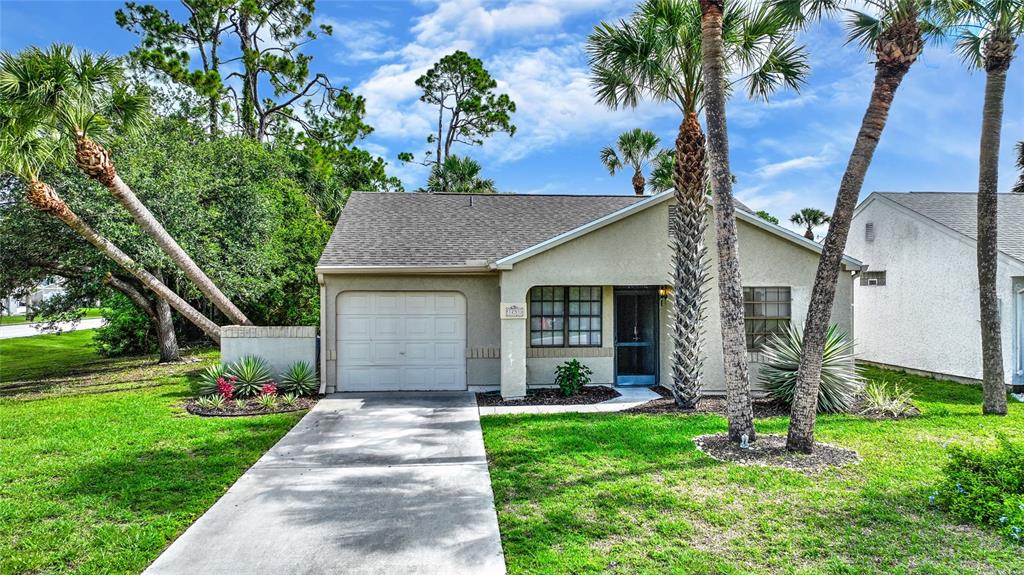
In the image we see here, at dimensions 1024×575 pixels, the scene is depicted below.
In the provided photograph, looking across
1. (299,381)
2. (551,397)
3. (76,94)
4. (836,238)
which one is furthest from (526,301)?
(76,94)

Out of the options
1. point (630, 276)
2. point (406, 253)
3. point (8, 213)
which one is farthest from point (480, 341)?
point (8, 213)

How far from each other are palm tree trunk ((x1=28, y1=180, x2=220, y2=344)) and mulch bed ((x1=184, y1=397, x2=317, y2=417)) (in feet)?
9.31

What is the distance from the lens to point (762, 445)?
7.40m

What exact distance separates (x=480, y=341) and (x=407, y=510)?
269 inches

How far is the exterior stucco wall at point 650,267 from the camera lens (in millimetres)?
10961

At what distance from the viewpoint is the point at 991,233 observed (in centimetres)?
950

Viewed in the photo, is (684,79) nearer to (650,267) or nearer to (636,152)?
(650,267)

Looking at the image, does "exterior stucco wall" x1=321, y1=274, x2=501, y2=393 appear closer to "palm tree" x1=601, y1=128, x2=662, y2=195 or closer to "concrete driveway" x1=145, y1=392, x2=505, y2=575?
"concrete driveway" x1=145, y1=392, x2=505, y2=575

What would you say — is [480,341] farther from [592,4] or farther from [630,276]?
[592,4]

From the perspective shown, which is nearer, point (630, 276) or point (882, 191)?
point (630, 276)

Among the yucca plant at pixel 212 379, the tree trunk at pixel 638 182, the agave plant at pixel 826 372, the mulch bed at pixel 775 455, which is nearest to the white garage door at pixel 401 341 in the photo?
the yucca plant at pixel 212 379

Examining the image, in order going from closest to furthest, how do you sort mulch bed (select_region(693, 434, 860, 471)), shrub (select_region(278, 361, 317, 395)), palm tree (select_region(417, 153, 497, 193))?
1. mulch bed (select_region(693, 434, 860, 471))
2. shrub (select_region(278, 361, 317, 395))
3. palm tree (select_region(417, 153, 497, 193))

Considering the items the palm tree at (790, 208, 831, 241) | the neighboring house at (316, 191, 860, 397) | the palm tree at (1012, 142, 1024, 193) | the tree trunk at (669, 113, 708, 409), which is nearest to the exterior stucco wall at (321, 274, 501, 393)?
the neighboring house at (316, 191, 860, 397)

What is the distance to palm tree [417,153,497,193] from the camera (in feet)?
100
